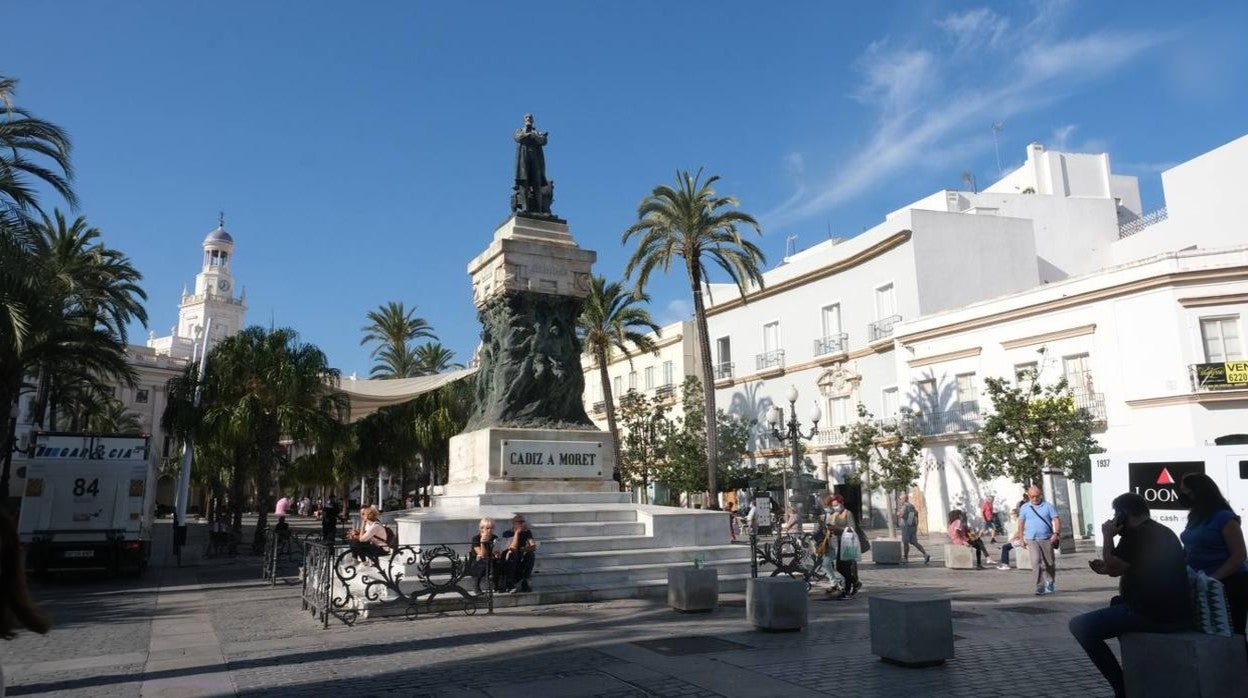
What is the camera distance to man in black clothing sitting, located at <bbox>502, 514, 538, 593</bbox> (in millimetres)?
11227

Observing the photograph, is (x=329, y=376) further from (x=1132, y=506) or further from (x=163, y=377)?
(x=163, y=377)

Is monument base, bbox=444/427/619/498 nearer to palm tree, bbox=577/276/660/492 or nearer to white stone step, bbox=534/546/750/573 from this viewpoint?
white stone step, bbox=534/546/750/573

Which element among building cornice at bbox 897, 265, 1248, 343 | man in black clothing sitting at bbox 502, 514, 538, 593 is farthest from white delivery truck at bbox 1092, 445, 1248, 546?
man in black clothing sitting at bbox 502, 514, 538, 593

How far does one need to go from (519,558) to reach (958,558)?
10233mm

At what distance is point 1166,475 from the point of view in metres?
18.2

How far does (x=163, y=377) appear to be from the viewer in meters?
73.6

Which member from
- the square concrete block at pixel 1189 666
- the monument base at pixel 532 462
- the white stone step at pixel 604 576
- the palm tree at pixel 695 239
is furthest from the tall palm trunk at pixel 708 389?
the square concrete block at pixel 1189 666

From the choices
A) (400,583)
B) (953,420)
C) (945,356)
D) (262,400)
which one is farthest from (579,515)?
(945,356)

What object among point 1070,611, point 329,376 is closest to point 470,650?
point 1070,611

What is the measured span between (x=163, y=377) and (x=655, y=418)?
54.1 meters

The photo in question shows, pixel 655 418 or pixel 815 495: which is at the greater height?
pixel 655 418

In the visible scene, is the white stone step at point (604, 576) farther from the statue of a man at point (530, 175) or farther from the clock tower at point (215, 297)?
the clock tower at point (215, 297)

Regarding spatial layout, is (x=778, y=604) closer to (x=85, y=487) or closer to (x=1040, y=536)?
(x=1040, y=536)

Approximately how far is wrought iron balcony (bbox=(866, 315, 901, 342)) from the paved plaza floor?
23.1 metres
